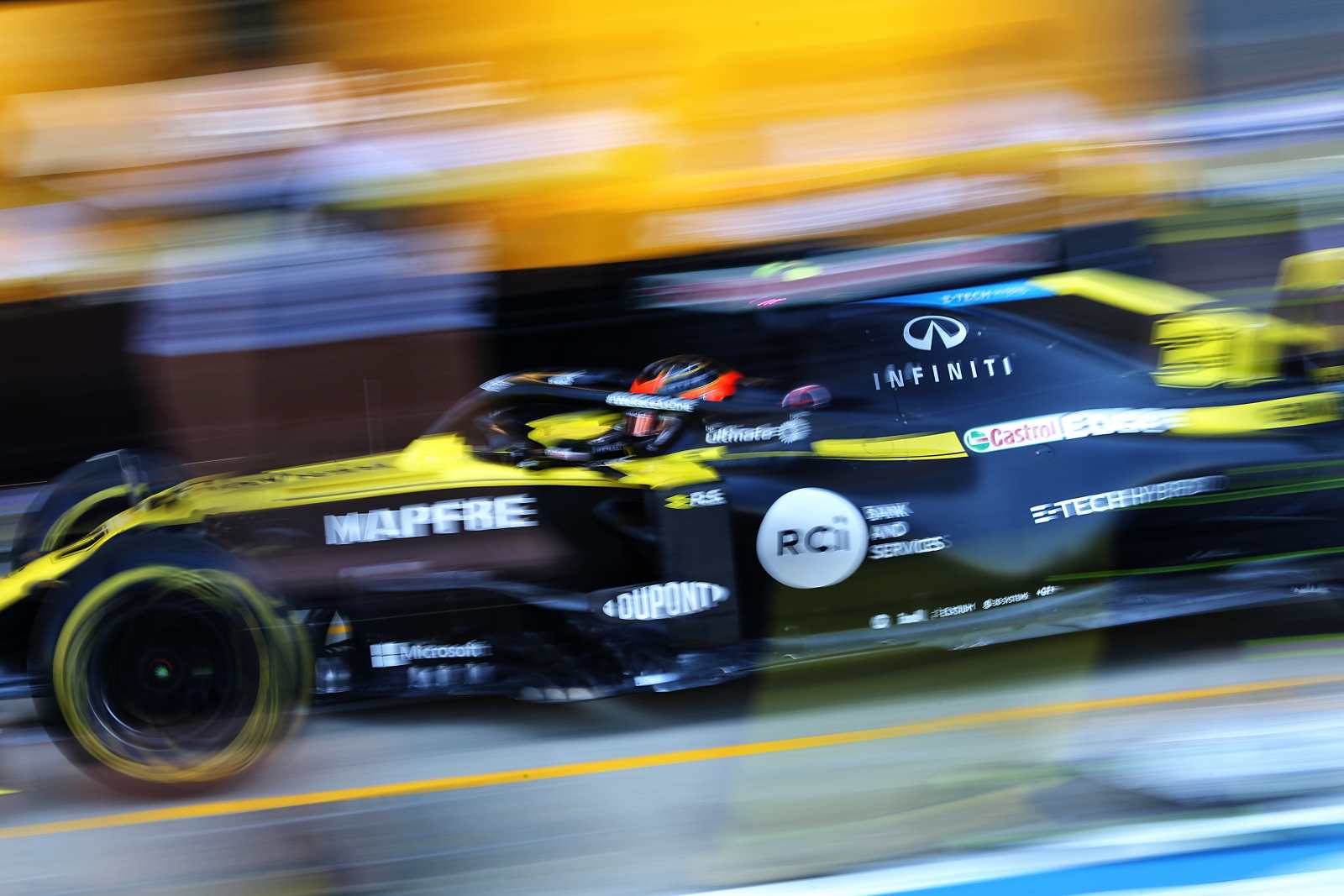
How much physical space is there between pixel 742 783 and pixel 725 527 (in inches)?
22.0

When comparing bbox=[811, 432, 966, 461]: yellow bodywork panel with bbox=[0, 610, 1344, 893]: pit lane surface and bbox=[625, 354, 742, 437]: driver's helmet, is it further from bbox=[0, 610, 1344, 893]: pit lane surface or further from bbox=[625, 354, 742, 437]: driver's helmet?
bbox=[0, 610, 1344, 893]: pit lane surface

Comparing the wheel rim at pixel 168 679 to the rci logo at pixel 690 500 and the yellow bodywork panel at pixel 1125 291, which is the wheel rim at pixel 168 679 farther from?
the yellow bodywork panel at pixel 1125 291

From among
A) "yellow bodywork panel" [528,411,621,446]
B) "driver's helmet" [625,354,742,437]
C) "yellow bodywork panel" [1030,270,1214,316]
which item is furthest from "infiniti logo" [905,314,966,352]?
"yellow bodywork panel" [528,411,621,446]

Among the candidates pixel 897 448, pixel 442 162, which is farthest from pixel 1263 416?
pixel 442 162

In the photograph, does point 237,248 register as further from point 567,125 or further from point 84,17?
point 567,125

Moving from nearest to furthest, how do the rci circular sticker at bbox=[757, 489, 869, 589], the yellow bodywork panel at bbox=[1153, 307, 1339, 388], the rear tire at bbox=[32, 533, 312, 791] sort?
the rear tire at bbox=[32, 533, 312, 791] → the yellow bodywork panel at bbox=[1153, 307, 1339, 388] → the rci circular sticker at bbox=[757, 489, 869, 589]

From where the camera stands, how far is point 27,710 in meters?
2.01

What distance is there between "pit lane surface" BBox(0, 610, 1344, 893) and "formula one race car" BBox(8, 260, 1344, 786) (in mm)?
99

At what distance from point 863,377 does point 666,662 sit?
645 millimetres

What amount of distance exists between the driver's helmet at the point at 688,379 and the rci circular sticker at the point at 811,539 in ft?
0.85

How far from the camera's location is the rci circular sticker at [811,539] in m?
2.17

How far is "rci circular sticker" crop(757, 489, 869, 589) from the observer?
7.13 feet

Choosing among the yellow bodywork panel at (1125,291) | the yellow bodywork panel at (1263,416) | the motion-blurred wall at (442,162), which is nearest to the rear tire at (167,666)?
the motion-blurred wall at (442,162)

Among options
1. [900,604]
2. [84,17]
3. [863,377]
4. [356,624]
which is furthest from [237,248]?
[900,604]
